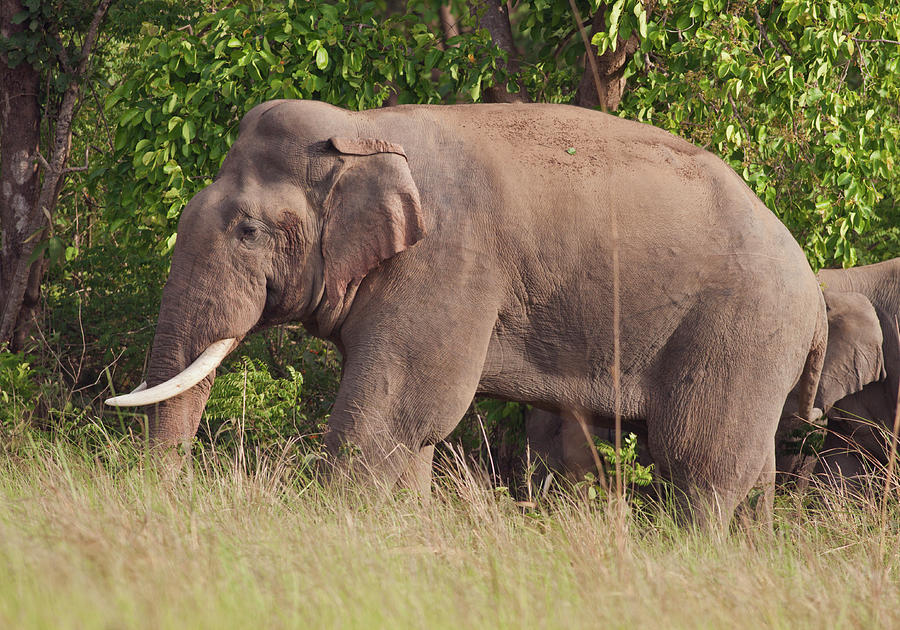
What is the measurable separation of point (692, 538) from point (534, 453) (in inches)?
84.0

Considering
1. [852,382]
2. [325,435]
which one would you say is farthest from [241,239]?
[852,382]

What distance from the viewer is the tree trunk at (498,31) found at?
24.1 ft

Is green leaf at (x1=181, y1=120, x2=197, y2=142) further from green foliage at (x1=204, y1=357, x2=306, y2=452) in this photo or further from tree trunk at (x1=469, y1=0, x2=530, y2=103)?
tree trunk at (x1=469, y1=0, x2=530, y2=103)

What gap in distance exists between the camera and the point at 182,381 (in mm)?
5137

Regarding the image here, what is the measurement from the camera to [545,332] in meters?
5.57

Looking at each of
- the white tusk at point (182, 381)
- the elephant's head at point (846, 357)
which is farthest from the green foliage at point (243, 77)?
the elephant's head at point (846, 357)

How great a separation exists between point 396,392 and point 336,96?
7.65ft

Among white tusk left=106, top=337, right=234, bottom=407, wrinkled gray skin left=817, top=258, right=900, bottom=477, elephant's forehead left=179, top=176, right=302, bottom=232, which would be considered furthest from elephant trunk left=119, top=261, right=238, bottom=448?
wrinkled gray skin left=817, top=258, right=900, bottom=477

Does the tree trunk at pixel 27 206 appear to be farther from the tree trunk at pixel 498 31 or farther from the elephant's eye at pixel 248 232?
the elephant's eye at pixel 248 232

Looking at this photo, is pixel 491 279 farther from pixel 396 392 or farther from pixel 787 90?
pixel 787 90

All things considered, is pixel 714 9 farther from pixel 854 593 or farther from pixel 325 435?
pixel 854 593

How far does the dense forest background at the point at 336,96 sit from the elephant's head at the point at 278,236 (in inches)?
21.5

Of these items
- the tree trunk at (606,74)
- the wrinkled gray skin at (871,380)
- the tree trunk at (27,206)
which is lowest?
the wrinkled gray skin at (871,380)

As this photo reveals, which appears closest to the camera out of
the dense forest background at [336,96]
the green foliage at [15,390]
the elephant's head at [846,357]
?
the dense forest background at [336,96]
